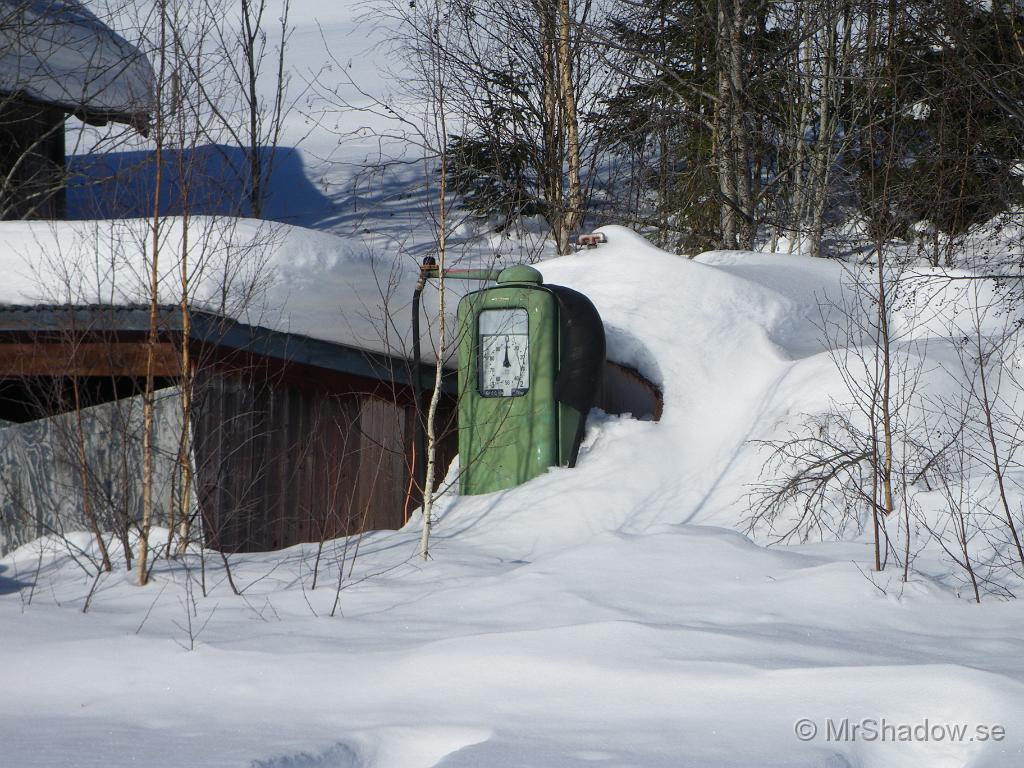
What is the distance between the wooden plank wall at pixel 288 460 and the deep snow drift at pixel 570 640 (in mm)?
601

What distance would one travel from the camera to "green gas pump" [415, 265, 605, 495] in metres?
7.66

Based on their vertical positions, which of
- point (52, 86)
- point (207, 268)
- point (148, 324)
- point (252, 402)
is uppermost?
point (52, 86)

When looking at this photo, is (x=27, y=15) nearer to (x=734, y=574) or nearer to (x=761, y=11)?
(x=761, y=11)

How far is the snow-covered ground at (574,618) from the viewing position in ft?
10.5

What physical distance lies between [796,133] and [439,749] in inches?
450

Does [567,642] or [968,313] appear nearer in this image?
[567,642]

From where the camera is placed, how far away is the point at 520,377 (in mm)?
7750

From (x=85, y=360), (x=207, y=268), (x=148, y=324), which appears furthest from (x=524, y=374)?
(x=85, y=360)

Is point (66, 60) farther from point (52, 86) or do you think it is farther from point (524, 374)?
point (524, 374)

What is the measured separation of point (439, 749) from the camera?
317cm

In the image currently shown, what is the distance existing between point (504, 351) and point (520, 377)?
0.23 m

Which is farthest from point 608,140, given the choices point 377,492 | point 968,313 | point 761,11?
A: point 377,492

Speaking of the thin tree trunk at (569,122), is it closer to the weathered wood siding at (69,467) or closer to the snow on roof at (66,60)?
the snow on roof at (66,60)

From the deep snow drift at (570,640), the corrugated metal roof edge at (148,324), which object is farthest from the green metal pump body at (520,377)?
the corrugated metal roof edge at (148,324)
